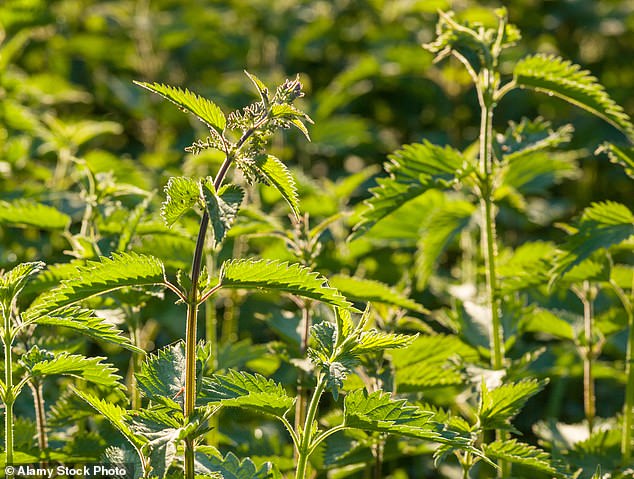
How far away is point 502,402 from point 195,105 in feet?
2.37

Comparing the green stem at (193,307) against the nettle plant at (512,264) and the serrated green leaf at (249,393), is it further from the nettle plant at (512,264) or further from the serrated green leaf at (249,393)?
the nettle plant at (512,264)

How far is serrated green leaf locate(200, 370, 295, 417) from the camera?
125 cm

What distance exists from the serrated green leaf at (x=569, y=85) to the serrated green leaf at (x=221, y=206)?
2.53 feet

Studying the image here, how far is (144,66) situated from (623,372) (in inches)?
98.0

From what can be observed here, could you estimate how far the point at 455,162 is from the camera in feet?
5.67

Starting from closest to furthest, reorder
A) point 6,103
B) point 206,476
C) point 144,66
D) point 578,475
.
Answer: point 206,476, point 578,475, point 6,103, point 144,66

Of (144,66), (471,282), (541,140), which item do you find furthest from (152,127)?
(541,140)

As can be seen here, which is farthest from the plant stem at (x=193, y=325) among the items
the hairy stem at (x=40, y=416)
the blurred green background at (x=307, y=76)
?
the blurred green background at (x=307, y=76)

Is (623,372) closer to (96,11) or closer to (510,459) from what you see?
(510,459)

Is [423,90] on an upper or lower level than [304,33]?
lower

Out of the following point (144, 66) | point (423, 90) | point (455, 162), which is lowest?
point (455, 162)

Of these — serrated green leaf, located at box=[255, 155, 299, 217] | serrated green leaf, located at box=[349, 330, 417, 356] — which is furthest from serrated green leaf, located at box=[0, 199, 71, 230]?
serrated green leaf, located at box=[349, 330, 417, 356]

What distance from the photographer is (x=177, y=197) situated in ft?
4.02

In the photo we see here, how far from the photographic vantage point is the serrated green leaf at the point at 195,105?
124 cm
